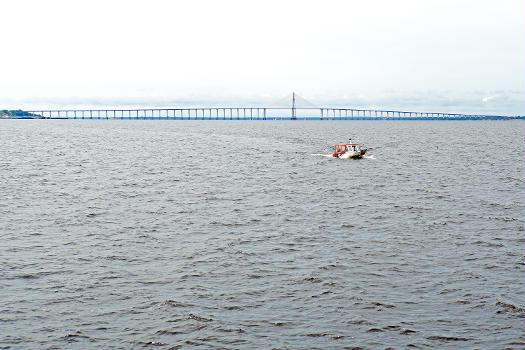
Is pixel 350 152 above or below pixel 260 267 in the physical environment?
above

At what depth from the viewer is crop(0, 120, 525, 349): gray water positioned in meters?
20.4

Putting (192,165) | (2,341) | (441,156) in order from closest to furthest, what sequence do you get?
1. (2,341)
2. (192,165)
3. (441,156)

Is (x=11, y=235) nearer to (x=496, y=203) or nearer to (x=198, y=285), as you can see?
(x=198, y=285)

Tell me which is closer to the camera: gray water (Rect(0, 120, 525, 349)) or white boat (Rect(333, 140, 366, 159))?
gray water (Rect(0, 120, 525, 349))

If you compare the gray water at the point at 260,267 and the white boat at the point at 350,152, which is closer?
the gray water at the point at 260,267

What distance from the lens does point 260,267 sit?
91.6 ft

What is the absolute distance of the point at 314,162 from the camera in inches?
3398

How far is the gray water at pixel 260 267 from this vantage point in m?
20.4

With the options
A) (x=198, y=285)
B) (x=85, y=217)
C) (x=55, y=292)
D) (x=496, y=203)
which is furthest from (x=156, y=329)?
(x=496, y=203)

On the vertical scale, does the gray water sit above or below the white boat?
below

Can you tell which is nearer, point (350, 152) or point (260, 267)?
point (260, 267)

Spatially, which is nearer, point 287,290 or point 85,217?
point 287,290

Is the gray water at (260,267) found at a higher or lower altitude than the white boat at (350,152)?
lower

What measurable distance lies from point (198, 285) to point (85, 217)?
1797 cm
